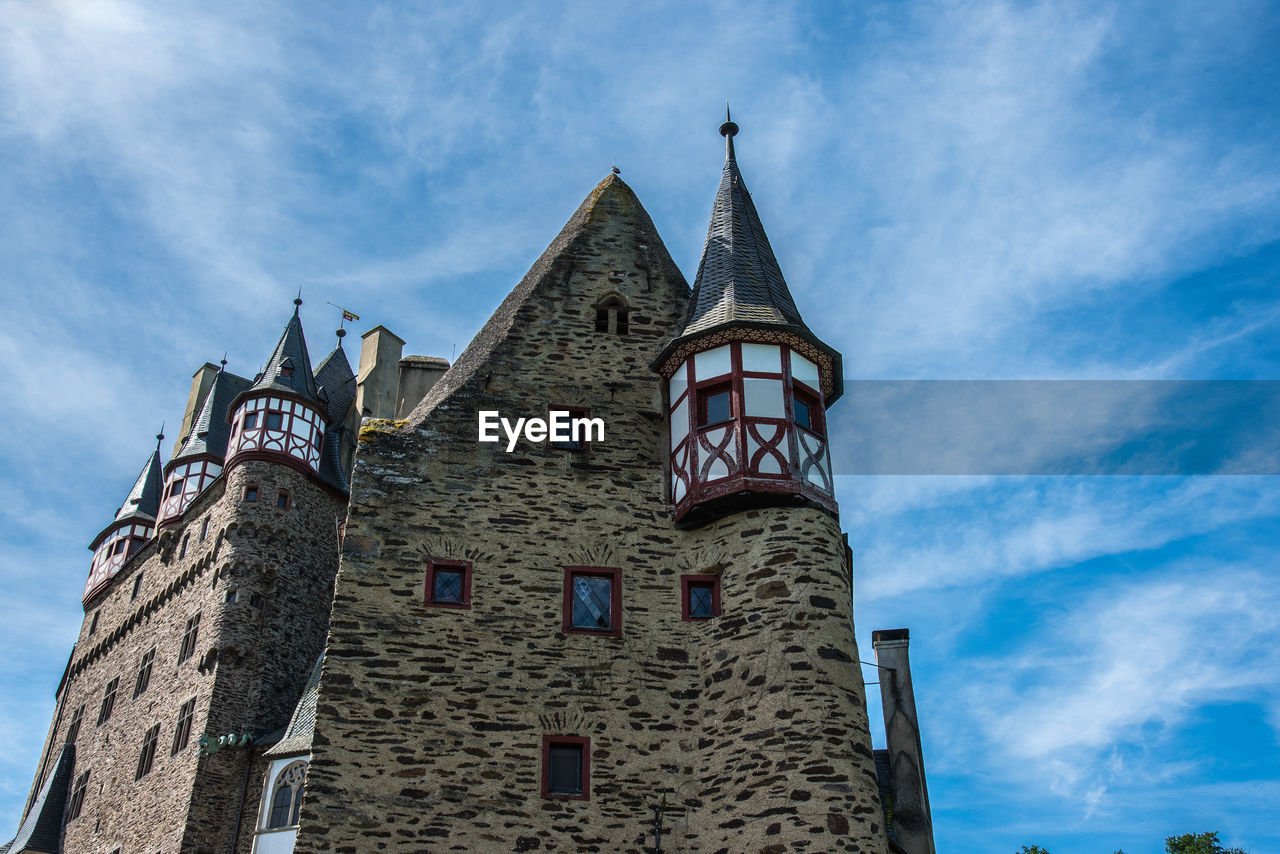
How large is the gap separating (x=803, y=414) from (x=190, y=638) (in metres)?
25.0

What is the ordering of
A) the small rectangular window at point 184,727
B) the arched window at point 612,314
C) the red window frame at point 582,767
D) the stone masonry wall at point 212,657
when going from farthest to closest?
the small rectangular window at point 184,727 < the stone masonry wall at point 212,657 < the arched window at point 612,314 < the red window frame at point 582,767

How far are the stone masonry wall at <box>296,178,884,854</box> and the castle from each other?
1.2 inches

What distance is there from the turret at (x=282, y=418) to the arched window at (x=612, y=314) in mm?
21204

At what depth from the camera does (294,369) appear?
4103cm

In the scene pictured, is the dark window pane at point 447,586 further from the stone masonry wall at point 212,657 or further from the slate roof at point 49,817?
the slate roof at point 49,817

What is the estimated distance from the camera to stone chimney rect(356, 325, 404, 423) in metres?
42.7

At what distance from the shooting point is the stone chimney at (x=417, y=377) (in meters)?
21.7

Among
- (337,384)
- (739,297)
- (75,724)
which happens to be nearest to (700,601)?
(739,297)

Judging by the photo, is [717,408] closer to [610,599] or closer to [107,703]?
[610,599]

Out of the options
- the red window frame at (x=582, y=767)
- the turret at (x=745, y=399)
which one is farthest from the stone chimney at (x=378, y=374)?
the red window frame at (x=582, y=767)

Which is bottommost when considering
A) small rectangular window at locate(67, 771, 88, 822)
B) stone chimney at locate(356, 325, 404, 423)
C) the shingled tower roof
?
small rectangular window at locate(67, 771, 88, 822)

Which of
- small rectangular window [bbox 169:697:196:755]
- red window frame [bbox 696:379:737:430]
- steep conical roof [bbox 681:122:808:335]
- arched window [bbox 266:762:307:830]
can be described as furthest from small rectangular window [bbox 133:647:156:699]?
red window frame [bbox 696:379:737:430]

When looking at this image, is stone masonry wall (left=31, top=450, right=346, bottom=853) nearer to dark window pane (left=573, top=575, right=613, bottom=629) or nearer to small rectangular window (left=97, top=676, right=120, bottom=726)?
small rectangular window (left=97, top=676, right=120, bottom=726)

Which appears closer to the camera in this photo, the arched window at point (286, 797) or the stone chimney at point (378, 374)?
the arched window at point (286, 797)
